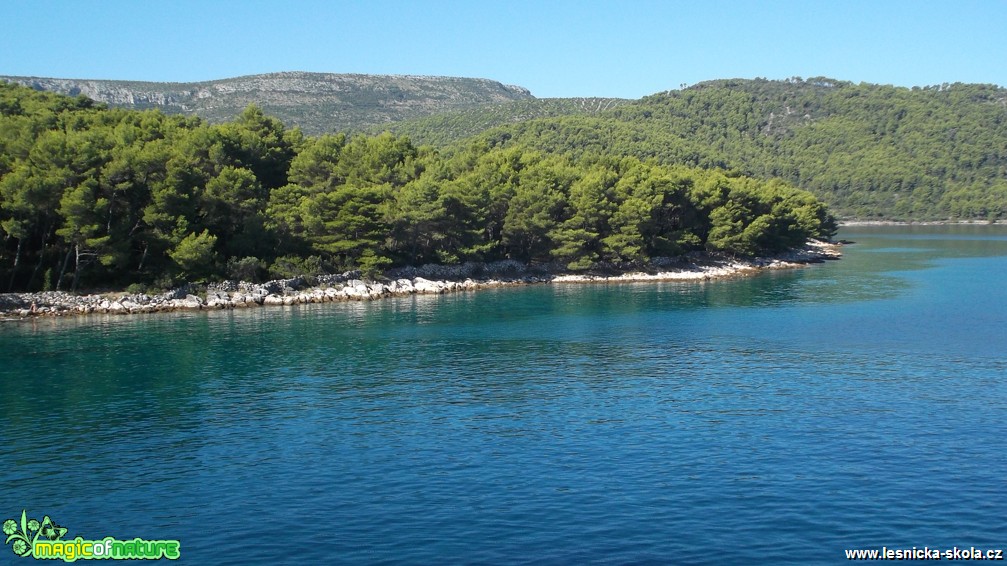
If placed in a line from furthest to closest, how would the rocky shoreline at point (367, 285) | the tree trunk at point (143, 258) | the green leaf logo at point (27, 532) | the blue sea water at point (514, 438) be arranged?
the tree trunk at point (143, 258) < the rocky shoreline at point (367, 285) < the blue sea water at point (514, 438) < the green leaf logo at point (27, 532)

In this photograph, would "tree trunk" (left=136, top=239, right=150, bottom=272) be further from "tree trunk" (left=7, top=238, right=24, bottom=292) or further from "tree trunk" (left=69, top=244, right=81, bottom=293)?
"tree trunk" (left=7, top=238, right=24, bottom=292)

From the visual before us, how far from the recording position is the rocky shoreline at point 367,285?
56406mm

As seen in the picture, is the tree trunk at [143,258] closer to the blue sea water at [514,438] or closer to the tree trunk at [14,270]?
the tree trunk at [14,270]

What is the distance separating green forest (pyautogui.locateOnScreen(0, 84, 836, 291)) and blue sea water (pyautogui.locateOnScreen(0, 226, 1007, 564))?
8.35 metres

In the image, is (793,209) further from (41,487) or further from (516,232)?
(41,487)

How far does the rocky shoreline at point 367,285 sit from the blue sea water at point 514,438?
4.83m

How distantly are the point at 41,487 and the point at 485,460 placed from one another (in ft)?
37.9

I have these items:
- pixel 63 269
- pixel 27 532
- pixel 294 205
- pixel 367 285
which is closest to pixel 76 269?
pixel 63 269

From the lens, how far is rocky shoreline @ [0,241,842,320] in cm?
5641

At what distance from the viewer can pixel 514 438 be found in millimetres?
26266

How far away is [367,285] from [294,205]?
942cm

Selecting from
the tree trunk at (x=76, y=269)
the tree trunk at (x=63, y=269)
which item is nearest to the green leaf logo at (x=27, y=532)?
the tree trunk at (x=76, y=269)

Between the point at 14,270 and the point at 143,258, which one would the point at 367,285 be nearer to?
the point at 143,258

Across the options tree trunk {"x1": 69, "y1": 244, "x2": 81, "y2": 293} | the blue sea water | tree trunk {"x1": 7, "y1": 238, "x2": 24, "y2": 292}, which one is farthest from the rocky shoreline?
the blue sea water
